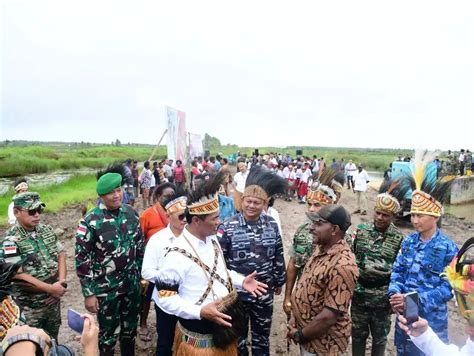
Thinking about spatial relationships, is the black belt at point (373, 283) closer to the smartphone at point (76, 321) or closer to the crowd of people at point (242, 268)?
the crowd of people at point (242, 268)

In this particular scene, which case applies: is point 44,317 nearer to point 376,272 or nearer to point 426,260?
point 376,272

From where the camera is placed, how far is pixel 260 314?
3123 mm

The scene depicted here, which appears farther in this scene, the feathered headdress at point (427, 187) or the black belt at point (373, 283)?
the black belt at point (373, 283)

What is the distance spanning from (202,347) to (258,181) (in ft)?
5.09

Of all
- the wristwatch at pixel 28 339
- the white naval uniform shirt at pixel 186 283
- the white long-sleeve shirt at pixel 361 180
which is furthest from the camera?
the white long-sleeve shirt at pixel 361 180

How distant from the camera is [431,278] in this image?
271 centimetres

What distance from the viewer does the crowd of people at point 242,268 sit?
91.0 inches

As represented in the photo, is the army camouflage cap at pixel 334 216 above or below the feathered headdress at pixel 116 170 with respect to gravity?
below

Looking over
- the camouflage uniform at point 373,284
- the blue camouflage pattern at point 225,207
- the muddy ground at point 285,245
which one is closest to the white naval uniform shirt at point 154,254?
the muddy ground at point 285,245

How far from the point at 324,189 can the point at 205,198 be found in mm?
1535

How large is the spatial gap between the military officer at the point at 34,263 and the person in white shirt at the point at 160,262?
2.97 feet

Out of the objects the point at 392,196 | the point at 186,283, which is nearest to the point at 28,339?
the point at 186,283

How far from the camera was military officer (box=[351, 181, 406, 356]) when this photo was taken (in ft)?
10.5

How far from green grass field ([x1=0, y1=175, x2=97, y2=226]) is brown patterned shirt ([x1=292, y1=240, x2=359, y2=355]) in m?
12.1
